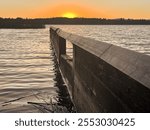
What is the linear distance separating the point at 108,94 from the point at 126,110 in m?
0.83

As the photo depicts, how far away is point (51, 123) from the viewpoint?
12.1 ft

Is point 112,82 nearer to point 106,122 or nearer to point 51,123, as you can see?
point 106,122

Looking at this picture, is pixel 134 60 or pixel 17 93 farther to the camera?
pixel 17 93

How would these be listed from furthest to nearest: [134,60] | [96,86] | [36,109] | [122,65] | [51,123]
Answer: [36,109] → [96,86] → [51,123] → [122,65] → [134,60]

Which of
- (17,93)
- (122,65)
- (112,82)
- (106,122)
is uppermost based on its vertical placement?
(122,65)

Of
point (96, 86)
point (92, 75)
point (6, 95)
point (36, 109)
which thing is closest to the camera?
point (96, 86)

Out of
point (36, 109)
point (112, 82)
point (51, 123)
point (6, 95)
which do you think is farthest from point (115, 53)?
point (6, 95)

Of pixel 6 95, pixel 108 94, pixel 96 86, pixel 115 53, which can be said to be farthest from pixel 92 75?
pixel 6 95

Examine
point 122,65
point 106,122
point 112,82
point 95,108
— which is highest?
point 122,65

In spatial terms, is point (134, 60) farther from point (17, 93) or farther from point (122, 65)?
point (17, 93)

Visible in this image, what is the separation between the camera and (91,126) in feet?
11.5

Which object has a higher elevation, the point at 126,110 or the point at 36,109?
the point at 126,110

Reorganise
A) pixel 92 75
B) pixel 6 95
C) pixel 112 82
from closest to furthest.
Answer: pixel 112 82, pixel 92 75, pixel 6 95

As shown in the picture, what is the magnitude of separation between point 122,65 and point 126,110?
1.82 feet
